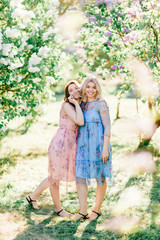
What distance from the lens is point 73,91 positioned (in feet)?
13.1

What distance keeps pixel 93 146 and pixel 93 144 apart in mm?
25

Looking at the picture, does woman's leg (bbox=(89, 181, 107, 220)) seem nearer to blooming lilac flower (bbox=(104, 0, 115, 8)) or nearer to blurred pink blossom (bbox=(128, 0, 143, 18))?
blurred pink blossom (bbox=(128, 0, 143, 18))

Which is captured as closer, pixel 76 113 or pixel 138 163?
Result: pixel 76 113

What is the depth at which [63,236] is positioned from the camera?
11.8 ft

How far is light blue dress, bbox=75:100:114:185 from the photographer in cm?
383

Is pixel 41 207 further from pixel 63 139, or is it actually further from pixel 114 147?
pixel 114 147

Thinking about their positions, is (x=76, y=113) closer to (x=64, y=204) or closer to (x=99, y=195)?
(x=99, y=195)

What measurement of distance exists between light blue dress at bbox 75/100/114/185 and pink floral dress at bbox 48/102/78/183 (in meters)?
0.17

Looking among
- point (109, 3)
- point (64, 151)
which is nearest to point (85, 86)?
point (64, 151)

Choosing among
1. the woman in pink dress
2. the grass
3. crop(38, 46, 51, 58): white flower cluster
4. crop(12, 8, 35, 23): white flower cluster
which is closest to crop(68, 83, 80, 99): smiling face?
the woman in pink dress

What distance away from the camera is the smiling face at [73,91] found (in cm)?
399

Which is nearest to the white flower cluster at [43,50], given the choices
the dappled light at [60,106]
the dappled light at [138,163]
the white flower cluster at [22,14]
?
the dappled light at [60,106]

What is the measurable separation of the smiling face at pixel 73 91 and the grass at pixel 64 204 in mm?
1611

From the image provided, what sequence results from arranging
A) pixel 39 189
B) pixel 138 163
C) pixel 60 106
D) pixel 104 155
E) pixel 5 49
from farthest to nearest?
pixel 138 163 → pixel 60 106 → pixel 39 189 → pixel 5 49 → pixel 104 155
